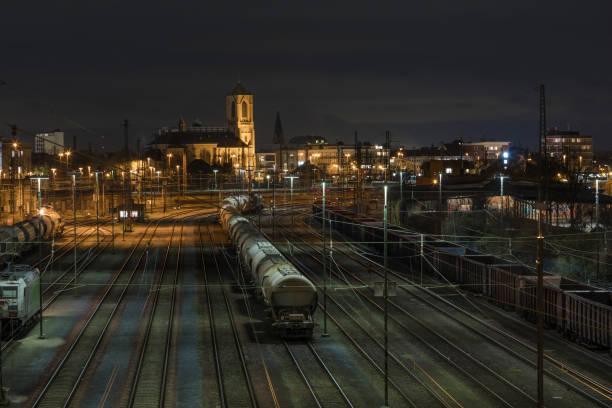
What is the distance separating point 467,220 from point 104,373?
173ft

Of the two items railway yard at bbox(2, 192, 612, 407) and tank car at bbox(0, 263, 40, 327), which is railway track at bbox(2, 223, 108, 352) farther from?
tank car at bbox(0, 263, 40, 327)

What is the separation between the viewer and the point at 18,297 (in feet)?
97.6

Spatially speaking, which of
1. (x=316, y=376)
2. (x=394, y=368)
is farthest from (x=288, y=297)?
(x=394, y=368)

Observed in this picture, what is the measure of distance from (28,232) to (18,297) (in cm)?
2763

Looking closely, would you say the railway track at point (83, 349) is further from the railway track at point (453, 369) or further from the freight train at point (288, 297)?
the railway track at point (453, 369)

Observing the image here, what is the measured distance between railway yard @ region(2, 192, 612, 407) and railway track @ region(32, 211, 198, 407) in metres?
0.08

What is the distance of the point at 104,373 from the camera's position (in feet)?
83.0

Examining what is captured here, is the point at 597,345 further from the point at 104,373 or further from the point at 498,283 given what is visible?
the point at 104,373

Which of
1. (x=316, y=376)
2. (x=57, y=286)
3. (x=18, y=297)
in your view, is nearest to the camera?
(x=316, y=376)

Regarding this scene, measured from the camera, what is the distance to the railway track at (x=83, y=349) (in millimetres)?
22766

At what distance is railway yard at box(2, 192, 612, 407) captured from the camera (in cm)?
2280

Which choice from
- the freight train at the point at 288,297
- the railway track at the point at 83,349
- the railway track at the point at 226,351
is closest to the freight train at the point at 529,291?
the freight train at the point at 288,297

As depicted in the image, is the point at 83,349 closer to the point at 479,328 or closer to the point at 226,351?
the point at 226,351

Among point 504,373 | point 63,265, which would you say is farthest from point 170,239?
point 504,373
